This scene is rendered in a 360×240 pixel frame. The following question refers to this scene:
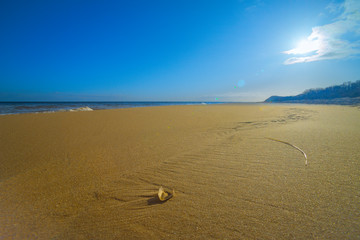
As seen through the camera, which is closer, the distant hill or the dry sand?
the dry sand

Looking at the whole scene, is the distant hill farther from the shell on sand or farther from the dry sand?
the shell on sand

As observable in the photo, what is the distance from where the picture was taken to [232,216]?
49.6 inches

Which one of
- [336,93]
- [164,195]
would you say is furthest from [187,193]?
[336,93]

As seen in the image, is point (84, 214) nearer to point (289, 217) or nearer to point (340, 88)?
point (289, 217)

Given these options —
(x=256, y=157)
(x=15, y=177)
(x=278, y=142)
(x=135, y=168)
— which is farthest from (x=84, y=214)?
(x=278, y=142)

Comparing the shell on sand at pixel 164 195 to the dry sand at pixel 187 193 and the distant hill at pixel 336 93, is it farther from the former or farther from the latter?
the distant hill at pixel 336 93

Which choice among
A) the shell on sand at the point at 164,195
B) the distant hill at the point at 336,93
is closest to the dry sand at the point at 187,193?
the shell on sand at the point at 164,195

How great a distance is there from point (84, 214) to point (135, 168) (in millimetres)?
963

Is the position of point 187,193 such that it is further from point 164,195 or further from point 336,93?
point 336,93

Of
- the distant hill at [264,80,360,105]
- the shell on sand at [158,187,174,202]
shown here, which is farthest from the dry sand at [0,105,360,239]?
the distant hill at [264,80,360,105]

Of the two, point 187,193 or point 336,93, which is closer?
point 187,193

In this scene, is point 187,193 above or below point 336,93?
below

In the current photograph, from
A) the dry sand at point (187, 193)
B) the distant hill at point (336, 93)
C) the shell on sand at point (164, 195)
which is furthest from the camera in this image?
the distant hill at point (336, 93)

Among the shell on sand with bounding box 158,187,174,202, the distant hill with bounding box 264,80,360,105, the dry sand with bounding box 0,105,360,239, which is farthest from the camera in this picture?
the distant hill with bounding box 264,80,360,105
